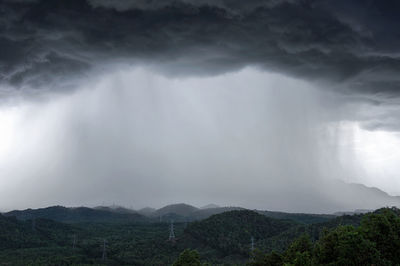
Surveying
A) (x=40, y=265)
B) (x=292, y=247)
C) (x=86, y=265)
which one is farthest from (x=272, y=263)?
(x=40, y=265)

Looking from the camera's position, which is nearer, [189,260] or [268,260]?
[189,260]

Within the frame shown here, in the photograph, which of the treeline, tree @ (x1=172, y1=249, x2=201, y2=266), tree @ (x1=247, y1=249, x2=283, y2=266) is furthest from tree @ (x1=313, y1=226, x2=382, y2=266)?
tree @ (x1=172, y1=249, x2=201, y2=266)

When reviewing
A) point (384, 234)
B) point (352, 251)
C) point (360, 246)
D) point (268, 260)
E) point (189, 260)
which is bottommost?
point (268, 260)

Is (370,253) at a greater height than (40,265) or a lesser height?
greater

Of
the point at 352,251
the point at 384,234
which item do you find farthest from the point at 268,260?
the point at 384,234

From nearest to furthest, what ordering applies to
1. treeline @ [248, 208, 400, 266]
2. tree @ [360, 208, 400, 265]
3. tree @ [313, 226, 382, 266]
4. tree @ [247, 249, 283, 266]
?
tree @ [313, 226, 382, 266] → treeline @ [248, 208, 400, 266] → tree @ [360, 208, 400, 265] → tree @ [247, 249, 283, 266]

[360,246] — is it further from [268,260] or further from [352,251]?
[268,260]

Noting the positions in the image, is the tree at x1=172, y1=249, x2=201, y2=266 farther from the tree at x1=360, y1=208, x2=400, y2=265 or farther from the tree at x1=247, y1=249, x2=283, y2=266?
the tree at x1=360, y1=208, x2=400, y2=265

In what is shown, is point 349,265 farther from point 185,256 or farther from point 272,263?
point 185,256

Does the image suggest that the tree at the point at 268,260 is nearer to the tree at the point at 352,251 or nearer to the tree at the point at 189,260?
the tree at the point at 352,251

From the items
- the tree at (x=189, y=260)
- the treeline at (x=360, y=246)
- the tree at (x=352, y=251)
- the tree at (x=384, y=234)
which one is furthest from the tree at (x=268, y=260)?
the tree at (x=384, y=234)

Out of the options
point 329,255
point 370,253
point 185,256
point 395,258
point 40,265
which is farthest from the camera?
point 40,265
